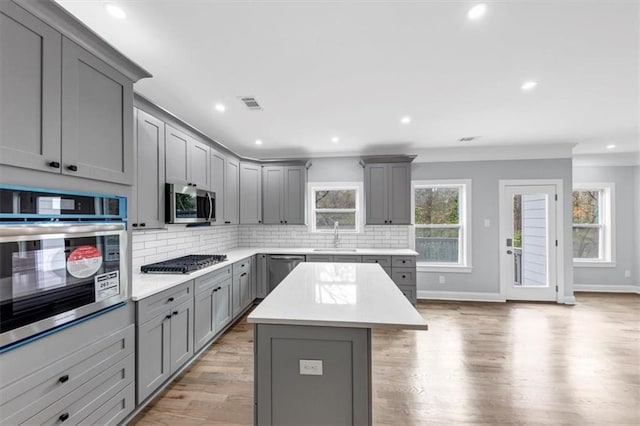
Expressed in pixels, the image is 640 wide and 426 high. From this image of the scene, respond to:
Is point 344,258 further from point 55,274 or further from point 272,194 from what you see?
point 55,274

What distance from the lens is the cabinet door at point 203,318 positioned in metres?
2.69

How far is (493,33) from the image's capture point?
1.79m

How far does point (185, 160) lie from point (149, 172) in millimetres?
612

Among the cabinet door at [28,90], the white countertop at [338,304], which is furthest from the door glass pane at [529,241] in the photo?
the cabinet door at [28,90]

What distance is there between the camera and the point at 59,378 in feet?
4.63

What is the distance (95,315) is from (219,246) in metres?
2.89

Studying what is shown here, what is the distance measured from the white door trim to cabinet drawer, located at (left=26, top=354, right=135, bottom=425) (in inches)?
208

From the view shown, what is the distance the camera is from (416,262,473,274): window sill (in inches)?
186

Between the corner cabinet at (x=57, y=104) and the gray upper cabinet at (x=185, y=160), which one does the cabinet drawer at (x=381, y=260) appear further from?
the corner cabinet at (x=57, y=104)

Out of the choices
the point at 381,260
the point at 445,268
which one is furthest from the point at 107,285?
the point at 445,268

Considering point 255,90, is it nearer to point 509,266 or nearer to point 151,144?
point 151,144

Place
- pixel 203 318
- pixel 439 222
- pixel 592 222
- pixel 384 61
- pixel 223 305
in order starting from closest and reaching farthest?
pixel 384 61
pixel 203 318
pixel 223 305
pixel 439 222
pixel 592 222

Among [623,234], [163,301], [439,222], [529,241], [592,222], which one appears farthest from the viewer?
[592,222]

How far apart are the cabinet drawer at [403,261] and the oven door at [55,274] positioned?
3481 mm
